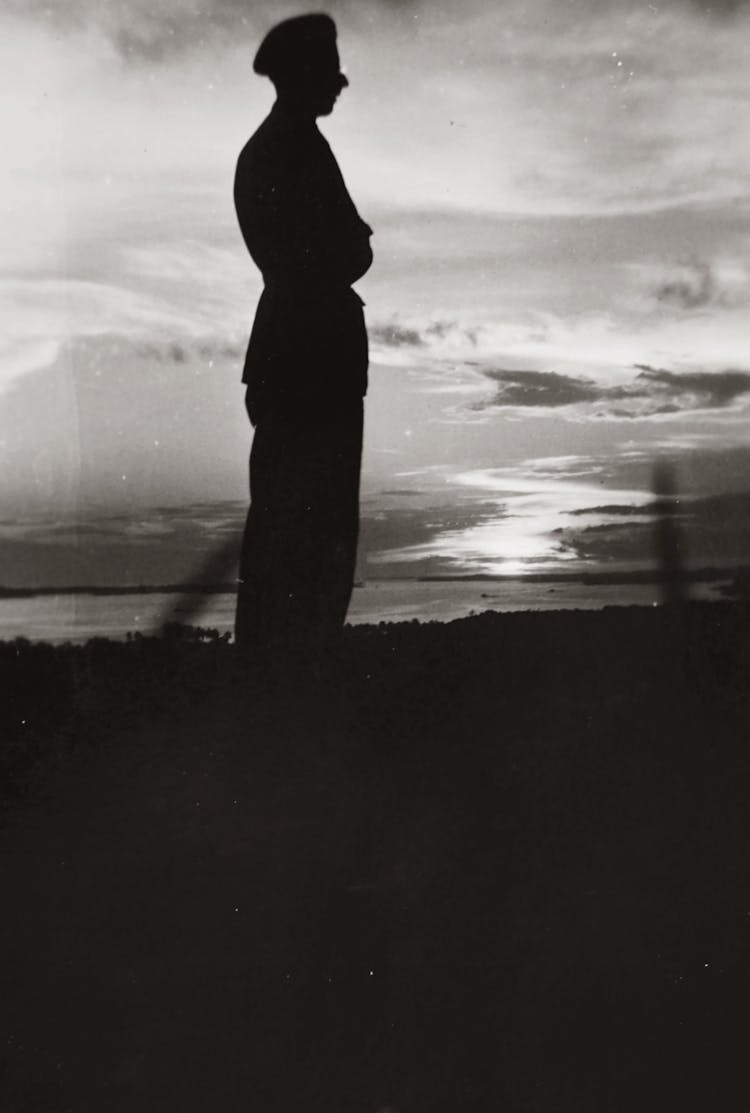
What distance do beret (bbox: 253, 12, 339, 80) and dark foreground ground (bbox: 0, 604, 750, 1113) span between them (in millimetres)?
2333

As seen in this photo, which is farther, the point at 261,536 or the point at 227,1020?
the point at 261,536

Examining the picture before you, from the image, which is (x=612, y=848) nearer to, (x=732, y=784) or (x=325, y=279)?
(x=732, y=784)

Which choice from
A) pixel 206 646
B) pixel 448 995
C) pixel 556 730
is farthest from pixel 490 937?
pixel 206 646

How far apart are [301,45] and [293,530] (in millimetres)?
1823

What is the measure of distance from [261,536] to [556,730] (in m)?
1.37

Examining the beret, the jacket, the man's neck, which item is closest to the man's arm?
the jacket

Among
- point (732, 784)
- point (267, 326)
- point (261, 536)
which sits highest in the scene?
point (267, 326)

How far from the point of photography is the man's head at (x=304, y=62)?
161 inches

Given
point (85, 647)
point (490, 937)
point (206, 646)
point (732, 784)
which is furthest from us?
point (85, 647)

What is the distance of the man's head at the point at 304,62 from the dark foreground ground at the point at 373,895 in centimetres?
222

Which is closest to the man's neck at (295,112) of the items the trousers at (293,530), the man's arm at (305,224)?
the man's arm at (305,224)

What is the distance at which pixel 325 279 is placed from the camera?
411cm

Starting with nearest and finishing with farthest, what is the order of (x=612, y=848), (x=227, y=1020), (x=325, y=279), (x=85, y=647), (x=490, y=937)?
(x=227, y=1020)
(x=490, y=937)
(x=612, y=848)
(x=325, y=279)
(x=85, y=647)

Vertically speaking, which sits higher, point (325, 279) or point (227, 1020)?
point (325, 279)
